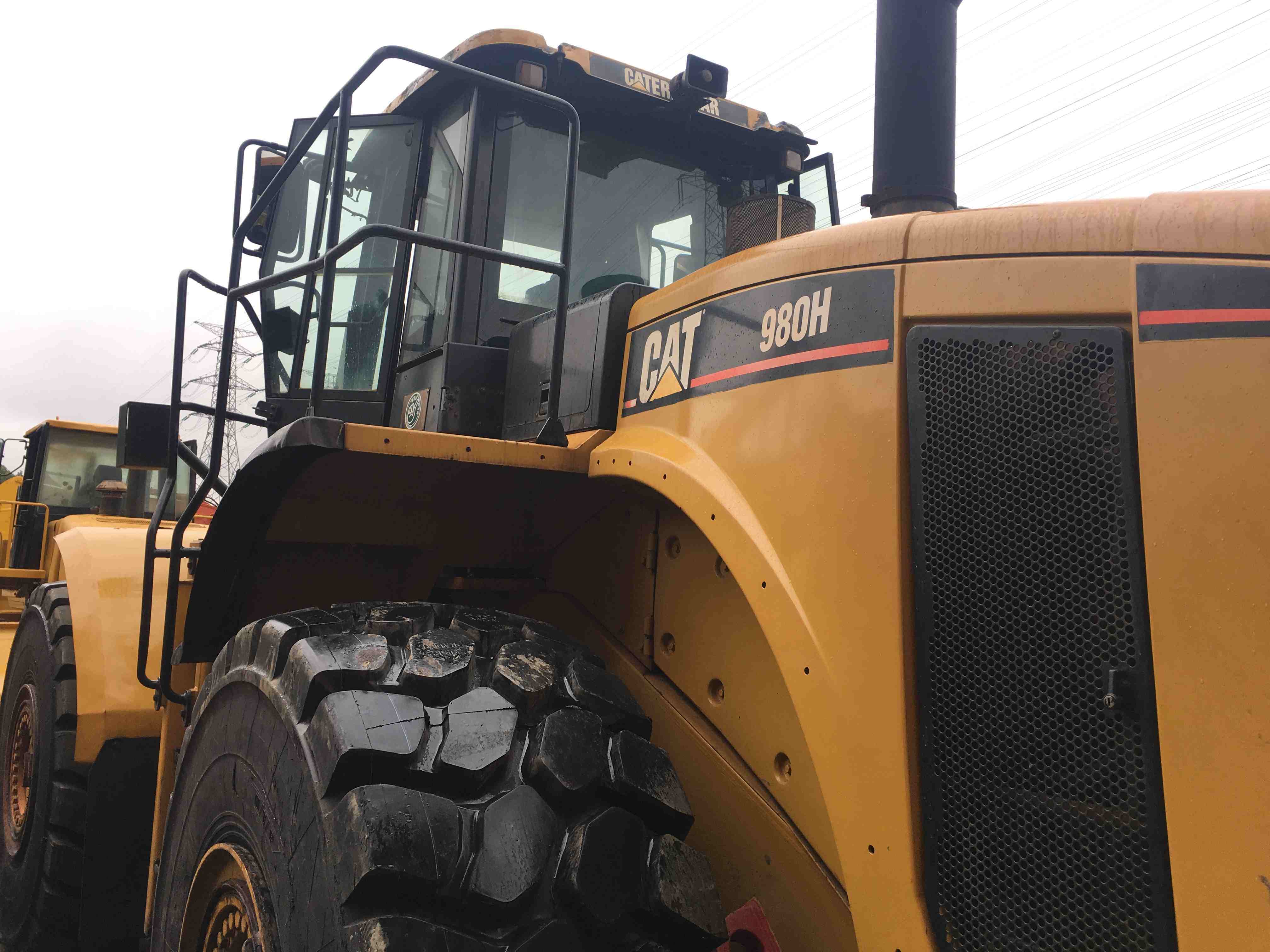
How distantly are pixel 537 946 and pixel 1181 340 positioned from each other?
119 centimetres

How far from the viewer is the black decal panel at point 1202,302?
1149 millimetres

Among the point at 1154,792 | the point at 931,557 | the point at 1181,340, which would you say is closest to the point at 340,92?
the point at 931,557

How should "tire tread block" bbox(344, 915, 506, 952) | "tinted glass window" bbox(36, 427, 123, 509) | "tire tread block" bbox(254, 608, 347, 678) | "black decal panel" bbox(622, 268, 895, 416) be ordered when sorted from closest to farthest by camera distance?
1. "tire tread block" bbox(344, 915, 506, 952)
2. "black decal panel" bbox(622, 268, 895, 416)
3. "tire tread block" bbox(254, 608, 347, 678)
4. "tinted glass window" bbox(36, 427, 123, 509)

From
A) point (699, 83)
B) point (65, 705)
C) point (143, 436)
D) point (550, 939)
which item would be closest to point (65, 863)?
point (65, 705)

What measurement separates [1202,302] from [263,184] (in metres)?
3.29

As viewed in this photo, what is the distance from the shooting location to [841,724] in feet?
4.68

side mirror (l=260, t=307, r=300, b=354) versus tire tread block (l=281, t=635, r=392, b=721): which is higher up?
side mirror (l=260, t=307, r=300, b=354)

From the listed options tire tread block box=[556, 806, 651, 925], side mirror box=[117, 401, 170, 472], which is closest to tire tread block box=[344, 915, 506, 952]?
tire tread block box=[556, 806, 651, 925]

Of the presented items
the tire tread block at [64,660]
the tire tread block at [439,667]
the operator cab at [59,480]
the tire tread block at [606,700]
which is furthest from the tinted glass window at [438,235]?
the operator cab at [59,480]

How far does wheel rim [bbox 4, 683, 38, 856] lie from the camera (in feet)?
12.1

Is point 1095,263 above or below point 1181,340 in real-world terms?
above

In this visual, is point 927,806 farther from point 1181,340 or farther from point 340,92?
point 340,92

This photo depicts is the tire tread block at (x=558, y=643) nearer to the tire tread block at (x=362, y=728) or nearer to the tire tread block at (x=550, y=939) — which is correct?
the tire tread block at (x=362, y=728)

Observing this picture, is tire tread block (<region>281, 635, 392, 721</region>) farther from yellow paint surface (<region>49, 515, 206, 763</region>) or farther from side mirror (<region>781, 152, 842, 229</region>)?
side mirror (<region>781, 152, 842, 229</region>)
